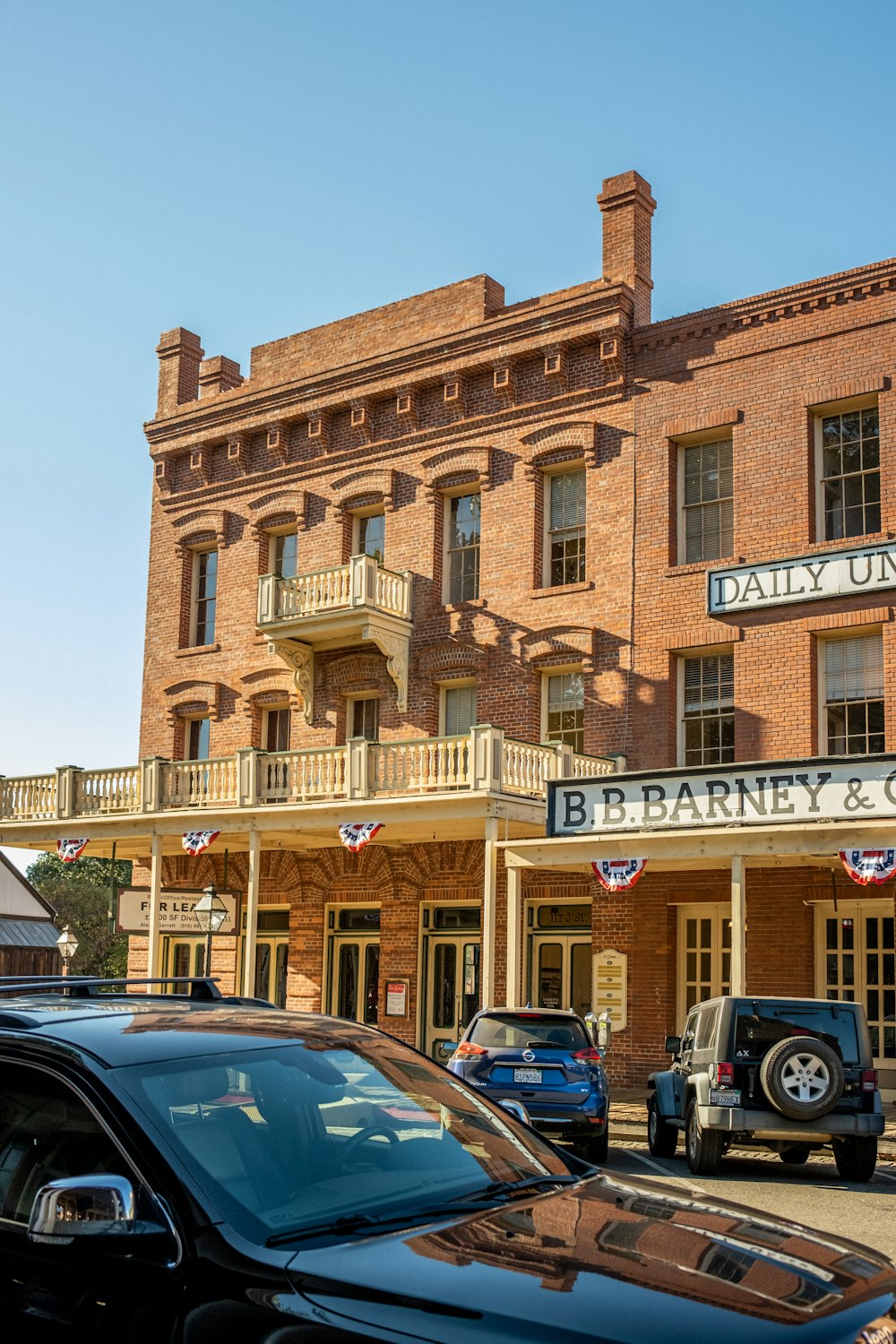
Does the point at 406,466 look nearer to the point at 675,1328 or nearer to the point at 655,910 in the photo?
the point at 655,910

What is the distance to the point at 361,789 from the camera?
23.0 metres

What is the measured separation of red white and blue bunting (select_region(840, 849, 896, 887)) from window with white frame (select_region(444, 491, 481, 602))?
1042 centimetres

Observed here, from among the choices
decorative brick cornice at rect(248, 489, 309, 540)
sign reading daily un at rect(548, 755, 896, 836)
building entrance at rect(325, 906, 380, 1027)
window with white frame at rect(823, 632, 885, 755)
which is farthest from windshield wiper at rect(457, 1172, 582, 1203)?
decorative brick cornice at rect(248, 489, 309, 540)

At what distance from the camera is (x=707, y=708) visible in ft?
75.1

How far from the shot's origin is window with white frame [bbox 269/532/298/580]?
29.1m

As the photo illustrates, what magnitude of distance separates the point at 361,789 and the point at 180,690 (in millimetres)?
8249

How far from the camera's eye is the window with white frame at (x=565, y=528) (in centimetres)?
2491

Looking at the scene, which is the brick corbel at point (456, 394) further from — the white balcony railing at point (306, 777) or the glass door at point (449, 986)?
the glass door at point (449, 986)

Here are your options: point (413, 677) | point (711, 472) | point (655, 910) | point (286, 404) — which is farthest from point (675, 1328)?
point (286, 404)

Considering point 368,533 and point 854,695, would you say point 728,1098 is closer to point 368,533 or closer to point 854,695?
point 854,695

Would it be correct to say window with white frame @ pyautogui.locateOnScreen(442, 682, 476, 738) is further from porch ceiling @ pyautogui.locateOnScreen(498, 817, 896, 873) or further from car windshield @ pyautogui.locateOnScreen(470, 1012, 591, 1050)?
car windshield @ pyautogui.locateOnScreen(470, 1012, 591, 1050)

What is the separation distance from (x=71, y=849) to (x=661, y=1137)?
16140 mm

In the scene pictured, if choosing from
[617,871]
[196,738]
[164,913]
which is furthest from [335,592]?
[617,871]

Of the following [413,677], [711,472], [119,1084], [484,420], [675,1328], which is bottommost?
[675,1328]
